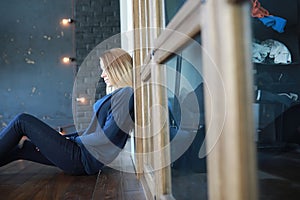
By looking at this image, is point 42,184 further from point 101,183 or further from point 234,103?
point 234,103

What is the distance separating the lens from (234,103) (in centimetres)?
37

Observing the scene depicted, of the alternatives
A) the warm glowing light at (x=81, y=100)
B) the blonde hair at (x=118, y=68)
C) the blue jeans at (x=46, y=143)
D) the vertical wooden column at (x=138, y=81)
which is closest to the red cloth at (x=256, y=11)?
the vertical wooden column at (x=138, y=81)

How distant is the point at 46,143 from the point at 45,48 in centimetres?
314

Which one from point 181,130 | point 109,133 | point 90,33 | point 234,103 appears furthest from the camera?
point 90,33

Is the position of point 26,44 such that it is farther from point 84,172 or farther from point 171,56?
point 171,56

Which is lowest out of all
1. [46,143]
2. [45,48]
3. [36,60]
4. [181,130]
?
[46,143]

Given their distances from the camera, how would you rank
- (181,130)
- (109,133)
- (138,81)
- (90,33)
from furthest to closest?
(90,33) < (109,133) < (138,81) < (181,130)

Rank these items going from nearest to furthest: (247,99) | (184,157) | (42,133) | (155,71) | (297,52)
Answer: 1. (247,99)
2. (184,157)
3. (155,71)
4. (297,52)
5. (42,133)

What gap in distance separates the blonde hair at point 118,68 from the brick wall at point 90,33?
2.60 m

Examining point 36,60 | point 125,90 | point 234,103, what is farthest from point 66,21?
point 234,103

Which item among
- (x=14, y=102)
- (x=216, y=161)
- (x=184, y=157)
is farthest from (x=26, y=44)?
(x=216, y=161)

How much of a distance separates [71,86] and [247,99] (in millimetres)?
4664

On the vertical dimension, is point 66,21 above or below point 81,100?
above

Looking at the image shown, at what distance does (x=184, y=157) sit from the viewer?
3.18ft
